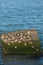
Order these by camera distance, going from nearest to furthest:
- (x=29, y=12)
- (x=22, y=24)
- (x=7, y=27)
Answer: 1. (x=7, y=27)
2. (x=22, y=24)
3. (x=29, y=12)

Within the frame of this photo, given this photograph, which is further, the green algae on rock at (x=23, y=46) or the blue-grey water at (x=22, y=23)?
the green algae on rock at (x=23, y=46)

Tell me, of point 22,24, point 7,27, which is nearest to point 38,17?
point 22,24

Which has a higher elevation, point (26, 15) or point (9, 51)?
point (26, 15)

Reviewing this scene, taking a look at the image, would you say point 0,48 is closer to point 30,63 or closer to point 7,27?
point 30,63

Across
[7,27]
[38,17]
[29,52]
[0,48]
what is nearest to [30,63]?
[29,52]

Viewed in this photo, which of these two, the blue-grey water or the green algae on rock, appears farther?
the green algae on rock

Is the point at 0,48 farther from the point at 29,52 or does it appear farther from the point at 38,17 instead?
the point at 38,17

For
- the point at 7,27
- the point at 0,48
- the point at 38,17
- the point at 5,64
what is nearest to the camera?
the point at 5,64

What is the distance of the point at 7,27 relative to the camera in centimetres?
3266

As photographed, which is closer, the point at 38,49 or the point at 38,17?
the point at 38,49

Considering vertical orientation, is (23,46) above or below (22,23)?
below

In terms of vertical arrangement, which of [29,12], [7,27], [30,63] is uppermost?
[29,12]

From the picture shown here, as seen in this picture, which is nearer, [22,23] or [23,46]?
[23,46]

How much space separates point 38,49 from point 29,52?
0.71 m
